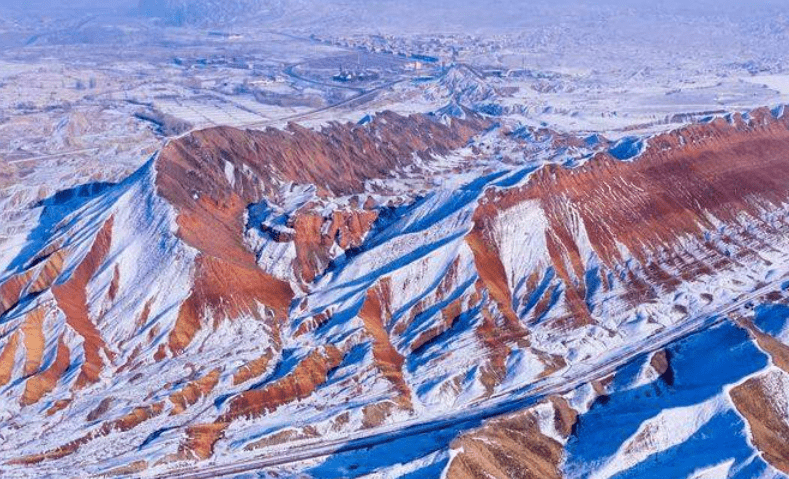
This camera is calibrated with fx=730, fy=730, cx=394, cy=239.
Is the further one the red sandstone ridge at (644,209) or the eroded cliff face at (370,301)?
the red sandstone ridge at (644,209)

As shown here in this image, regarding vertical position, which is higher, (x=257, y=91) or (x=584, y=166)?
(x=257, y=91)

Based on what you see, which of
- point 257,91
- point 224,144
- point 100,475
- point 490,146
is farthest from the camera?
point 257,91

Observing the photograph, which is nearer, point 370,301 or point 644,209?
point 370,301

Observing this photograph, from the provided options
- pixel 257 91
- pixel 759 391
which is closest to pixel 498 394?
pixel 759 391

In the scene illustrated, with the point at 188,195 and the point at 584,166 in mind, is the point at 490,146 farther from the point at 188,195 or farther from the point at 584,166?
the point at 188,195

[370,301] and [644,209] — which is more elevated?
[644,209]

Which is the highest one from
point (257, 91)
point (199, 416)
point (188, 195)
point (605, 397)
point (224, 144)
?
point (257, 91)

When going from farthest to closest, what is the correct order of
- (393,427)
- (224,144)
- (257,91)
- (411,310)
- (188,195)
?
(257,91) → (224,144) → (188,195) → (411,310) → (393,427)

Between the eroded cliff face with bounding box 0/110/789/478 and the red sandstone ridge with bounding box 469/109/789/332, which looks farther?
the red sandstone ridge with bounding box 469/109/789/332
